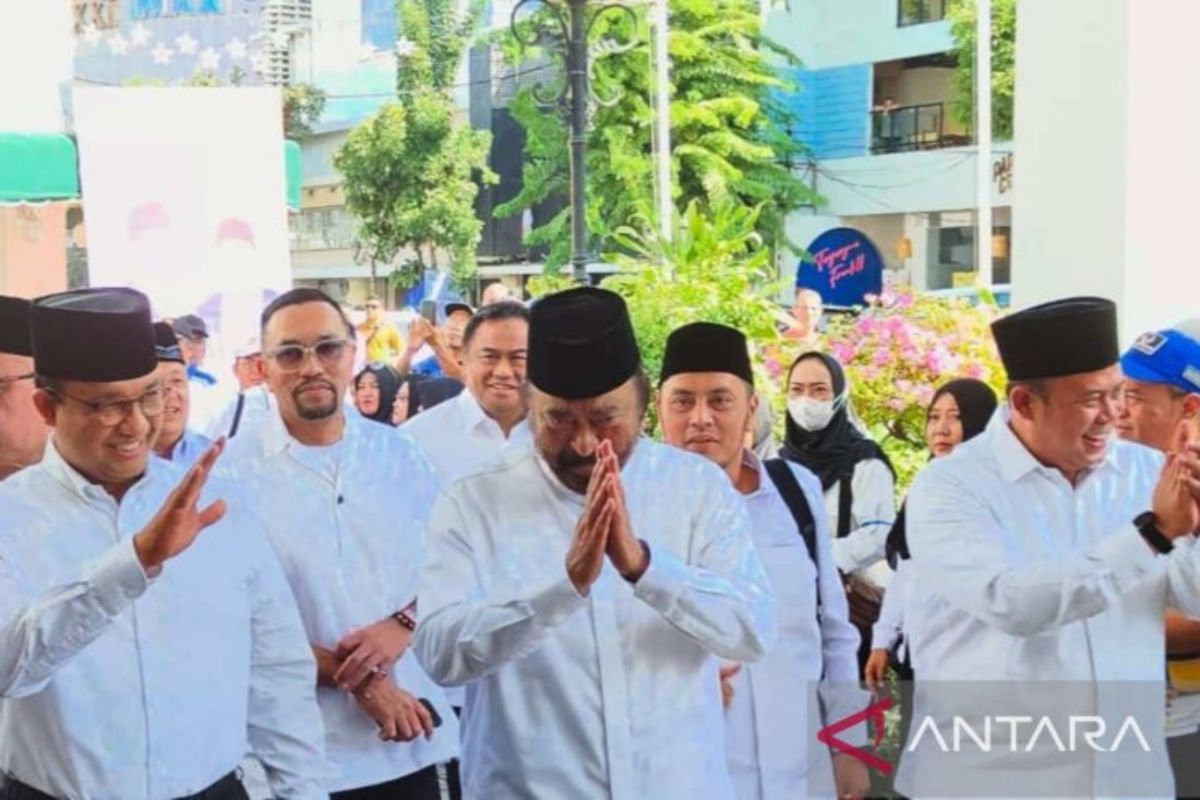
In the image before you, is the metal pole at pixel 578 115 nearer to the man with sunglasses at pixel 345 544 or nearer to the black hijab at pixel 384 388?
the black hijab at pixel 384 388

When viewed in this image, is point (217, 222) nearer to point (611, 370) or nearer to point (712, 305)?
point (712, 305)

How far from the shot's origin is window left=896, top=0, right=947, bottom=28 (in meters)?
29.1

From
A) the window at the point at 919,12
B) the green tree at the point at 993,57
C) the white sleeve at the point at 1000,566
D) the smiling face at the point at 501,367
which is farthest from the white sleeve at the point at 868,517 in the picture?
the window at the point at 919,12

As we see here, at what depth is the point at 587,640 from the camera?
9.06ft

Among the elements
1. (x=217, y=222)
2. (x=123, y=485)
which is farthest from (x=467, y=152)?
(x=123, y=485)

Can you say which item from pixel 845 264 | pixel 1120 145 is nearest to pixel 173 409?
pixel 1120 145

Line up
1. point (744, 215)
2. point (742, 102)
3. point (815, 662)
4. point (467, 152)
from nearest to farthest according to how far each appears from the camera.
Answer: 1. point (815, 662)
2. point (744, 215)
3. point (742, 102)
4. point (467, 152)

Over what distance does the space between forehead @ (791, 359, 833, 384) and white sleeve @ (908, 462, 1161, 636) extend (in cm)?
229

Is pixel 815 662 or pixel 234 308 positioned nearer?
pixel 815 662

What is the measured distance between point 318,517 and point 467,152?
26.8 meters

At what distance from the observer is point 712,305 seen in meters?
9.39

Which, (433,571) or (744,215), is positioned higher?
(744,215)

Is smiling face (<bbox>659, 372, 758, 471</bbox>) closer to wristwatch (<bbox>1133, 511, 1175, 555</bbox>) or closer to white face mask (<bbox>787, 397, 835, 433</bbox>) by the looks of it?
wristwatch (<bbox>1133, 511, 1175, 555</bbox>)

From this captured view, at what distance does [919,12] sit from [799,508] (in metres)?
27.3
